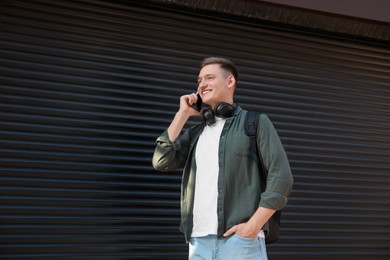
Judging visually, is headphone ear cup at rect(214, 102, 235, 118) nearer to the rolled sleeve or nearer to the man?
the man

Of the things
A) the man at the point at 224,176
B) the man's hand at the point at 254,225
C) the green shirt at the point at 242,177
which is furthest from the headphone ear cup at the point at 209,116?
the man's hand at the point at 254,225

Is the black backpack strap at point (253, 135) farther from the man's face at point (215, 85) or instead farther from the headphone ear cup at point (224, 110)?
the man's face at point (215, 85)

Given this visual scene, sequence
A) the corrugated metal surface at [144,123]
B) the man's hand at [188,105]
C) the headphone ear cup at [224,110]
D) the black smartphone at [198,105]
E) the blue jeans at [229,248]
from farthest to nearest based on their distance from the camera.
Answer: the corrugated metal surface at [144,123] < the black smartphone at [198,105] < the man's hand at [188,105] < the headphone ear cup at [224,110] < the blue jeans at [229,248]

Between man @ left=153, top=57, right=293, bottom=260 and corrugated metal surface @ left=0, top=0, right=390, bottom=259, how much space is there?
4.46ft

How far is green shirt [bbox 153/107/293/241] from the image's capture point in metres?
3.17

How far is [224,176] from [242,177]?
0.12 metres

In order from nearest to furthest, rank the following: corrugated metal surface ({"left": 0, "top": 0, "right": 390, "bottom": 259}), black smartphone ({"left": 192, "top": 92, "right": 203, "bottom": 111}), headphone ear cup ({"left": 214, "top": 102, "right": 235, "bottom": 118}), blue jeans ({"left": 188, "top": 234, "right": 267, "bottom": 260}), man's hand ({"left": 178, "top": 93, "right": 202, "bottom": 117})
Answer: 1. blue jeans ({"left": 188, "top": 234, "right": 267, "bottom": 260})
2. headphone ear cup ({"left": 214, "top": 102, "right": 235, "bottom": 118})
3. man's hand ({"left": 178, "top": 93, "right": 202, "bottom": 117})
4. black smartphone ({"left": 192, "top": 92, "right": 203, "bottom": 111})
5. corrugated metal surface ({"left": 0, "top": 0, "right": 390, "bottom": 259})

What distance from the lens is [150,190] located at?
199 inches

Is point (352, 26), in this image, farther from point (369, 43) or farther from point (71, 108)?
point (71, 108)

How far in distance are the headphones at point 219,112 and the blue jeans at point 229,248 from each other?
2.57 ft

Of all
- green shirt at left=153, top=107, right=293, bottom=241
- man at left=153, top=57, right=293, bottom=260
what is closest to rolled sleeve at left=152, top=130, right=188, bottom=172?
man at left=153, top=57, right=293, bottom=260

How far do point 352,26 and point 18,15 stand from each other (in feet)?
11.6

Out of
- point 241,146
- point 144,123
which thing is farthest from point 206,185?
point 144,123

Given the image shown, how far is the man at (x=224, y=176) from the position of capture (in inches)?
123
